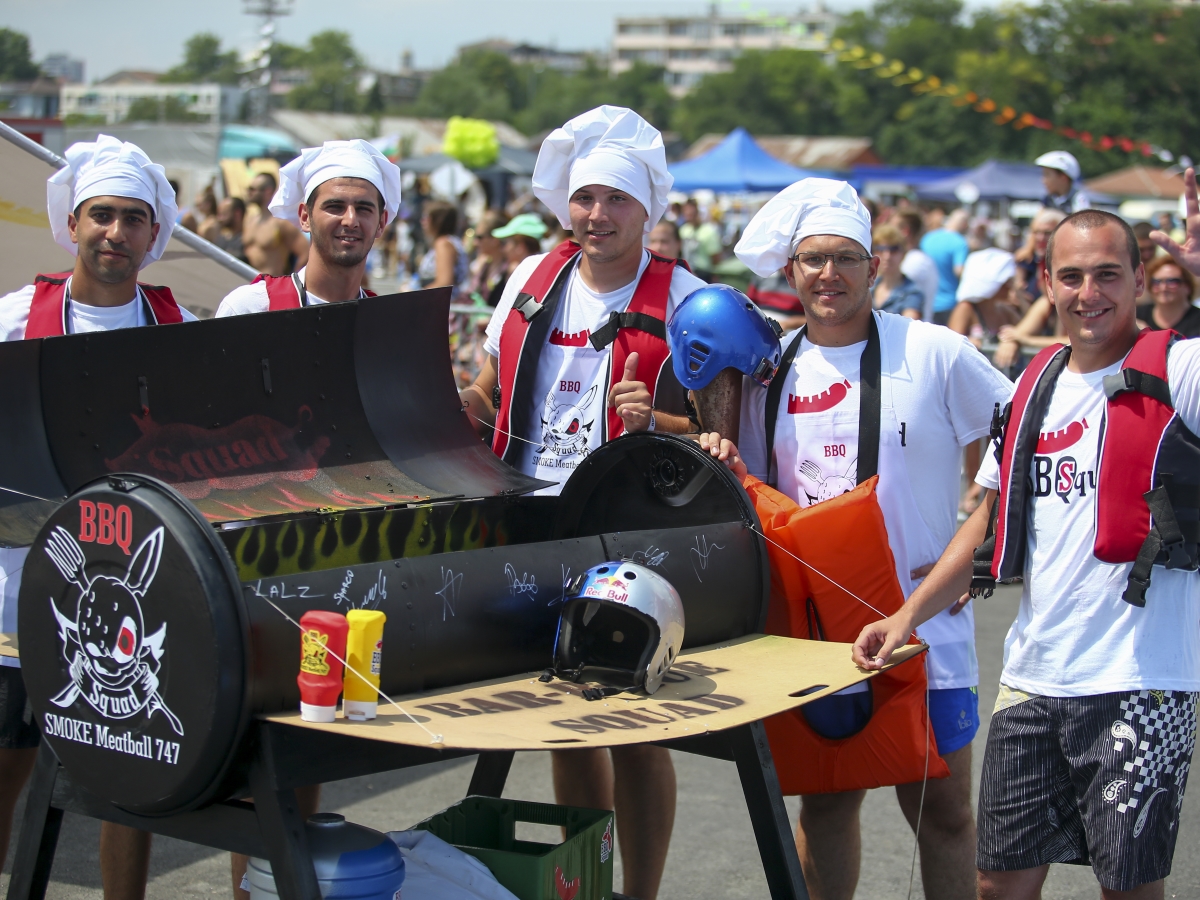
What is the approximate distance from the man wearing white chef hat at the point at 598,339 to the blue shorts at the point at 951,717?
0.83 metres

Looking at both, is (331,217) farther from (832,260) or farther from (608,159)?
(832,260)

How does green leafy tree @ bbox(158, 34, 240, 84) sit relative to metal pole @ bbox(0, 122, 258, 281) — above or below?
above

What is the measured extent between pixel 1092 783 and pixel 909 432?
0.97m

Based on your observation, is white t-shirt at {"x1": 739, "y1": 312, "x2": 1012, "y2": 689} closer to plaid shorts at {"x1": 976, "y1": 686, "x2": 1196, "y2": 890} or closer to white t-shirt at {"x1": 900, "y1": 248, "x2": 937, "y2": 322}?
plaid shorts at {"x1": 976, "y1": 686, "x2": 1196, "y2": 890}

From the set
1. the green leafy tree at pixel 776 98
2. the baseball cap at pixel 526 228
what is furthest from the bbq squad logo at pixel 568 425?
the green leafy tree at pixel 776 98

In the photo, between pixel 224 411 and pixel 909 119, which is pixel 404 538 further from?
pixel 909 119

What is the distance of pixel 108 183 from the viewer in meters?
3.66

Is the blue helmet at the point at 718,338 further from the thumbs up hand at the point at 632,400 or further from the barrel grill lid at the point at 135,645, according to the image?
the barrel grill lid at the point at 135,645

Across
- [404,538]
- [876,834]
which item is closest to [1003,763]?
[404,538]

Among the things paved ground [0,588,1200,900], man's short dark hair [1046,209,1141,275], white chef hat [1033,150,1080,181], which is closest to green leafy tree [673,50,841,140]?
white chef hat [1033,150,1080,181]

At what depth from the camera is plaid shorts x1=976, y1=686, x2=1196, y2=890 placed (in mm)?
2988

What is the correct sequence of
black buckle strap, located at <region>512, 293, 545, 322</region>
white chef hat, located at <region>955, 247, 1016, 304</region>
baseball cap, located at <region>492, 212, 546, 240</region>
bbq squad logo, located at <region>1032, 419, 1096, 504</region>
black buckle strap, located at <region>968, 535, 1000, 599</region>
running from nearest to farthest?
bbq squad logo, located at <region>1032, 419, 1096, 504</region>
black buckle strap, located at <region>968, 535, 1000, 599</region>
black buckle strap, located at <region>512, 293, 545, 322</region>
white chef hat, located at <region>955, 247, 1016, 304</region>
baseball cap, located at <region>492, 212, 546, 240</region>

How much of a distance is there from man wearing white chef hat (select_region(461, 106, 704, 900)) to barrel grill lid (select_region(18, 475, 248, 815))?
5.02 feet

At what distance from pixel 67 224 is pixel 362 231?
2.86 feet
